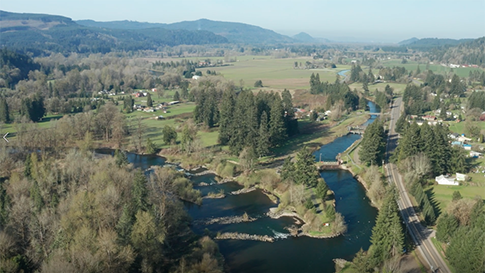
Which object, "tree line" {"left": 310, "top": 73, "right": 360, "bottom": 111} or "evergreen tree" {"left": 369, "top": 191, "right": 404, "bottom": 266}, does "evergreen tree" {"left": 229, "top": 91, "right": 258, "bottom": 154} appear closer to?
"evergreen tree" {"left": 369, "top": 191, "right": 404, "bottom": 266}

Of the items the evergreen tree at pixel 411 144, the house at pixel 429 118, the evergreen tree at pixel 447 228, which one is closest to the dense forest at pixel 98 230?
the evergreen tree at pixel 447 228

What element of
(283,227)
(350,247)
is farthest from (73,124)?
(350,247)

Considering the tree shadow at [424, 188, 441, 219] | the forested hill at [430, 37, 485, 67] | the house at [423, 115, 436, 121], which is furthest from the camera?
the forested hill at [430, 37, 485, 67]

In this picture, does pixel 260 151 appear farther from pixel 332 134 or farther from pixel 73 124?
pixel 73 124

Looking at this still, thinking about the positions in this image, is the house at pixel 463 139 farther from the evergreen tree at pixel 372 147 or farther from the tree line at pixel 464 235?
the tree line at pixel 464 235

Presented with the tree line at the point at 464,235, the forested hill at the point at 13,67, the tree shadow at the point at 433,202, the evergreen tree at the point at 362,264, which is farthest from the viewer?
the forested hill at the point at 13,67

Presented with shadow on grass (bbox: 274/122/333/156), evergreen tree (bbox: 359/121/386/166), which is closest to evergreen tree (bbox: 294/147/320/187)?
evergreen tree (bbox: 359/121/386/166)

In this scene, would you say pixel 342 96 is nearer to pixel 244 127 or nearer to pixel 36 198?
pixel 244 127

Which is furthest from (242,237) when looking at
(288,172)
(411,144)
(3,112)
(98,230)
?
(3,112)
